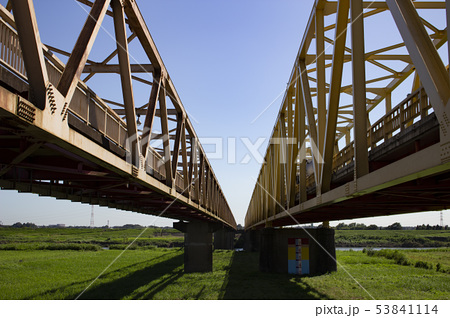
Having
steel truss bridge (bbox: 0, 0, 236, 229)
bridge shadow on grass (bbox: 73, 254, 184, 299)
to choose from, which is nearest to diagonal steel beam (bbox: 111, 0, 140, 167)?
steel truss bridge (bbox: 0, 0, 236, 229)

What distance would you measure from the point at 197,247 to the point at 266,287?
42.6 feet

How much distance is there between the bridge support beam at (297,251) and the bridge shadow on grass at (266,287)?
127 centimetres

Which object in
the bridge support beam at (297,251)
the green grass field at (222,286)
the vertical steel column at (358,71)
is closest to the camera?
the vertical steel column at (358,71)

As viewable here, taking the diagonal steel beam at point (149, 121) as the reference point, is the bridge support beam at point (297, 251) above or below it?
below

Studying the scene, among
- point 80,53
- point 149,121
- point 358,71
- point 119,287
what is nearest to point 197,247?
point 119,287

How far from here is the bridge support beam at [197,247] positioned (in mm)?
39438

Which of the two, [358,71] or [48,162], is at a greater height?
[358,71]

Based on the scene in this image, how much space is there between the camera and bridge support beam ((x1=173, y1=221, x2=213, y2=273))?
39.4m

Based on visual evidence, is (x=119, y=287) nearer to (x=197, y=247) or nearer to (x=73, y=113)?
(x=197, y=247)

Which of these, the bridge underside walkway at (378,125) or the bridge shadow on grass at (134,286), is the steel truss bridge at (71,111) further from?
the bridge shadow on grass at (134,286)

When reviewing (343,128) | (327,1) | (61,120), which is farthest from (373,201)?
(343,128)

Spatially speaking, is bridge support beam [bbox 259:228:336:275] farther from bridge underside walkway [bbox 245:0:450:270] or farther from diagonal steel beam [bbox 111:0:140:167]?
diagonal steel beam [bbox 111:0:140:167]

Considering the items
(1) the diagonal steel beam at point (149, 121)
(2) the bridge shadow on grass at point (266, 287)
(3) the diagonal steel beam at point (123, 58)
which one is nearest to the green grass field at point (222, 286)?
(2) the bridge shadow on grass at point (266, 287)

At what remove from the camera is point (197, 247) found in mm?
40188
